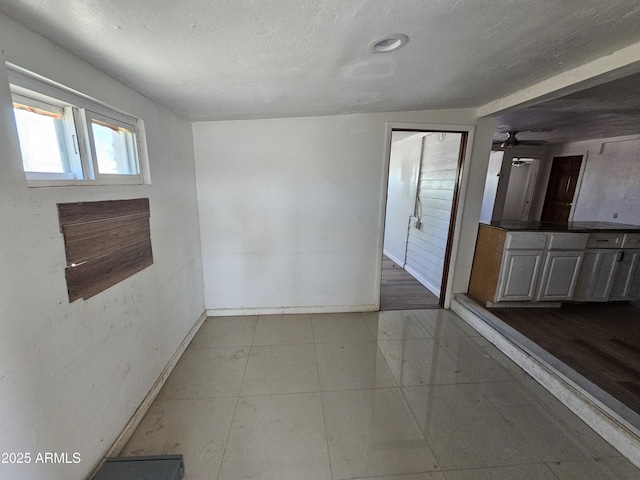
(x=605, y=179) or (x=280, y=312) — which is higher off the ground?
(x=605, y=179)

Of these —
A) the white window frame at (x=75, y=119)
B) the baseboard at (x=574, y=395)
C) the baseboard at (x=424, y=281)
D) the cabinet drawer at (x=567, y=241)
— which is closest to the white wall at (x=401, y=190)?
the baseboard at (x=424, y=281)

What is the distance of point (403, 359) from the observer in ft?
7.34

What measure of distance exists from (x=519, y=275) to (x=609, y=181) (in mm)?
3155

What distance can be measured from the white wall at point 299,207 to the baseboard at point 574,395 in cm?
102

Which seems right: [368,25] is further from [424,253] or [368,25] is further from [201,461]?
[424,253]

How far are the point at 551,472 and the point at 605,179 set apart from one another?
4999 mm

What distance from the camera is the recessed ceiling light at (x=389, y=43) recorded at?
1184mm

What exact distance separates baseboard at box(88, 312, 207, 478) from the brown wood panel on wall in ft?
2.83

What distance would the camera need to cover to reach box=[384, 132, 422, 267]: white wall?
4383 millimetres

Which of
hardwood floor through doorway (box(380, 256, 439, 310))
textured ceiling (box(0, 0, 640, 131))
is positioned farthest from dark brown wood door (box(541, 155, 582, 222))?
textured ceiling (box(0, 0, 640, 131))

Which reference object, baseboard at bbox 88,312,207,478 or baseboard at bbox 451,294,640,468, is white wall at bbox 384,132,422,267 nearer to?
baseboard at bbox 451,294,640,468

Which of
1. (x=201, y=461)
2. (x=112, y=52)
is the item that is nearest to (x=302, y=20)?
(x=112, y=52)

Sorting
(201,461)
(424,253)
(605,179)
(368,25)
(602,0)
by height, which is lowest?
(201,461)

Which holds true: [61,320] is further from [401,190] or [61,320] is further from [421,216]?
[401,190]
